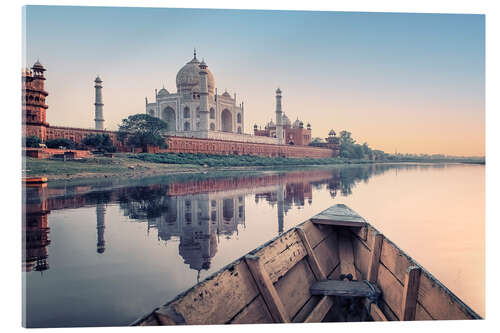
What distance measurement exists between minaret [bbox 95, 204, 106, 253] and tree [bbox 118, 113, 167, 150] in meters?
13.5

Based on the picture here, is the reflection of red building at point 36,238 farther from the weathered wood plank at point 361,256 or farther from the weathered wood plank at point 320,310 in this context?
the weathered wood plank at point 361,256

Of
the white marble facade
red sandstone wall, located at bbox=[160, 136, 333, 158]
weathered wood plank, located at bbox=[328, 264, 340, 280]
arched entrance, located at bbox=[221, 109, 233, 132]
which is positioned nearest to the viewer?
weathered wood plank, located at bbox=[328, 264, 340, 280]

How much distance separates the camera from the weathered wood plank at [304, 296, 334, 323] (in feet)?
8.96

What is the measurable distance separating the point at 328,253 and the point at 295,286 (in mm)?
954

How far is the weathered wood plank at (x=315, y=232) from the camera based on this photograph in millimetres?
3492

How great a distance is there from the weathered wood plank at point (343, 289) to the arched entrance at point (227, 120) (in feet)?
114

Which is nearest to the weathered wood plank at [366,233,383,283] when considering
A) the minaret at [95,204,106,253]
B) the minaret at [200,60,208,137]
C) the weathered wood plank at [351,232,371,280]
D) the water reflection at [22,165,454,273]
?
the weathered wood plank at [351,232,371,280]

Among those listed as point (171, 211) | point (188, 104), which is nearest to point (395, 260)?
point (171, 211)

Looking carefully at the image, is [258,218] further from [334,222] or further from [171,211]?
[334,222]

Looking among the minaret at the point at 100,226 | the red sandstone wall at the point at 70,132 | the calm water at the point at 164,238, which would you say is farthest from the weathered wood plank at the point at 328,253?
the red sandstone wall at the point at 70,132

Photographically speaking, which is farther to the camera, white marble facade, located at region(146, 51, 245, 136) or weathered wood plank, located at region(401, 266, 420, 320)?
white marble facade, located at region(146, 51, 245, 136)

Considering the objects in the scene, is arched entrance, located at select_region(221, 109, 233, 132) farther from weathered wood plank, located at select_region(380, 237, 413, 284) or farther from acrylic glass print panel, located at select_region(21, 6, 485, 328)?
weathered wood plank, located at select_region(380, 237, 413, 284)

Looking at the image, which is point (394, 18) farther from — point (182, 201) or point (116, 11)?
point (182, 201)

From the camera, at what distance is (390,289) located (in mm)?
2883
